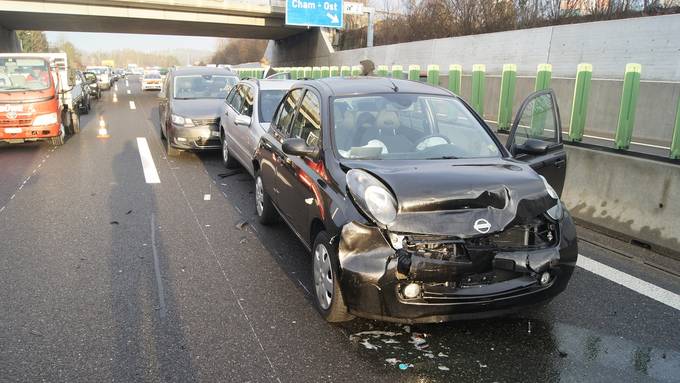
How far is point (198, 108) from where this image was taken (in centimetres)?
1088

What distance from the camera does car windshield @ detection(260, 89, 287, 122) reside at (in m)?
7.99

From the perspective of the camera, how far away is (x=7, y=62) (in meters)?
11.7

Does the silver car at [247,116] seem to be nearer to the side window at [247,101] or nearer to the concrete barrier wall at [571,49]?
the side window at [247,101]

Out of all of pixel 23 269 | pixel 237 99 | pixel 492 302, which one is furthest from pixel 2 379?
pixel 237 99

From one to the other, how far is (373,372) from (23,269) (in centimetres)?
347

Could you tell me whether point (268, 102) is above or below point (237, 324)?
above

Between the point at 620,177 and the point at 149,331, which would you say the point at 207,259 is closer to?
the point at 149,331

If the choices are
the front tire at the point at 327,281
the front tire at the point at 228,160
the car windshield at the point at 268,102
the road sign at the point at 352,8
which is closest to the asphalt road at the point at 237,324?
the front tire at the point at 327,281

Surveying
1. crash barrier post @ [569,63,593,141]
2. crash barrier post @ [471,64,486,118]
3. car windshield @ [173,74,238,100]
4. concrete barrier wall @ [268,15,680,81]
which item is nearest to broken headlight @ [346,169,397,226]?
crash barrier post @ [569,63,593,141]

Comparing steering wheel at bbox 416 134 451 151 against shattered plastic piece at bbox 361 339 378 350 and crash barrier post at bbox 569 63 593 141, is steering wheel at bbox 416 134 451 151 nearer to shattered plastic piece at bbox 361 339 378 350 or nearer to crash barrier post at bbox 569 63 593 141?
shattered plastic piece at bbox 361 339 378 350

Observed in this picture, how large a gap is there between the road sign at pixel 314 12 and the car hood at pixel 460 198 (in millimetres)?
33343

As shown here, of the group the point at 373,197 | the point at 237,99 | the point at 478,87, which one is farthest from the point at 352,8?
the point at 373,197

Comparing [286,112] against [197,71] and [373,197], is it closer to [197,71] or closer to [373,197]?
[373,197]

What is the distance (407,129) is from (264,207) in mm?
2219
